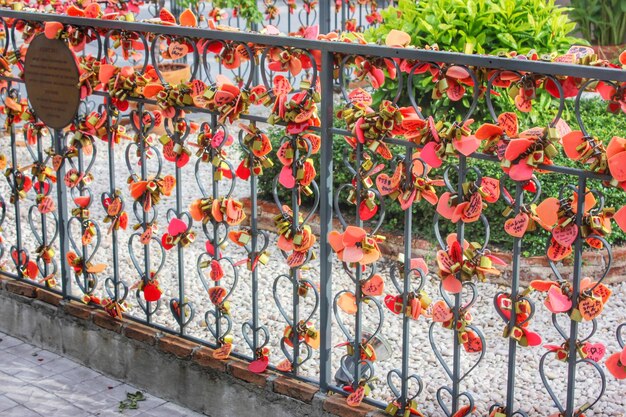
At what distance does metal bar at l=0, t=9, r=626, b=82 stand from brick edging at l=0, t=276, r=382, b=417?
1287mm

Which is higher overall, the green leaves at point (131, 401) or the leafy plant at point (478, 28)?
the leafy plant at point (478, 28)

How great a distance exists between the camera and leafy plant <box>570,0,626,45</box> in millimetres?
10672

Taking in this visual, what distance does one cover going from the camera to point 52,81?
4.35 meters

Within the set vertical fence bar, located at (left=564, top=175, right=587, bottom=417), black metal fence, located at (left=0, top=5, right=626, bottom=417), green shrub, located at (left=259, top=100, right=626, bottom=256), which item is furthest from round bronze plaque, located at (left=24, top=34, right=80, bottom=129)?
vertical fence bar, located at (left=564, top=175, right=587, bottom=417)

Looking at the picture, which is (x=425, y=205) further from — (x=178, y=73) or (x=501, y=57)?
(x=178, y=73)

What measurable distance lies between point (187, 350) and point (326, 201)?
39.3 inches

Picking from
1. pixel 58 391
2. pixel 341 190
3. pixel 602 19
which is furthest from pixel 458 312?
pixel 602 19

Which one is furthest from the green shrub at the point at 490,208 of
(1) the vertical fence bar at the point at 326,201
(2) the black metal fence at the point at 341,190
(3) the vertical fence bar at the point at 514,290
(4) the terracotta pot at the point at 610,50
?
(4) the terracotta pot at the point at 610,50

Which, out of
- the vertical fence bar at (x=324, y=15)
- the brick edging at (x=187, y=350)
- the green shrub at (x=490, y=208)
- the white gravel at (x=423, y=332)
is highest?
the vertical fence bar at (x=324, y=15)

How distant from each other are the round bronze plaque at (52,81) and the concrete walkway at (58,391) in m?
1.11

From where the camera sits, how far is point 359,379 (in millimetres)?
3580

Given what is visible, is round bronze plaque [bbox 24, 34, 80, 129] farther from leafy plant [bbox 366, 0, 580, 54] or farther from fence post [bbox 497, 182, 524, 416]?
leafy plant [bbox 366, 0, 580, 54]

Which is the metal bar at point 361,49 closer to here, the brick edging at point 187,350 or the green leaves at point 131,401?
the brick edging at point 187,350

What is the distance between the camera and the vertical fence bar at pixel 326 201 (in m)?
3.40
